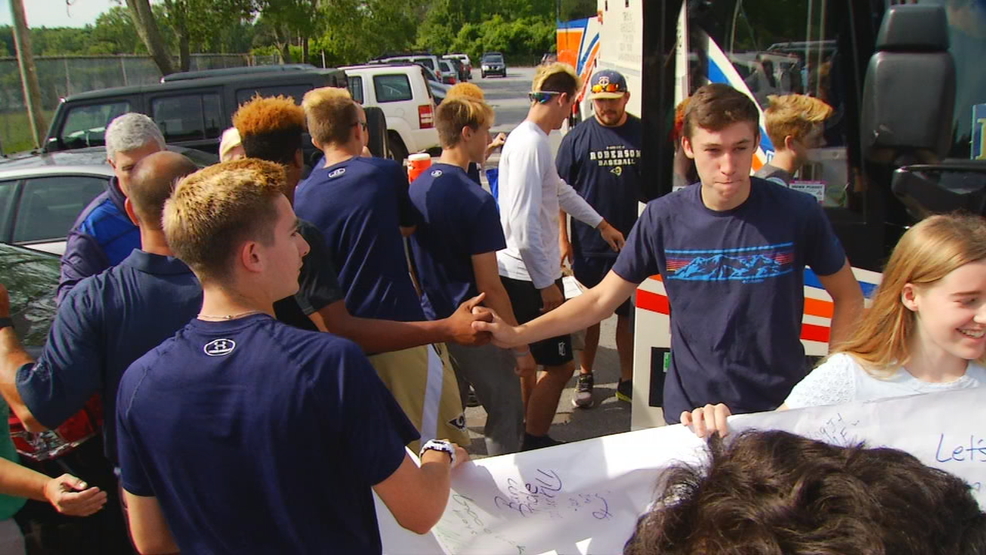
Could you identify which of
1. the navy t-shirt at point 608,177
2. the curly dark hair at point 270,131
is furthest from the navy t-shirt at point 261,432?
the navy t-shirt at point 608,177

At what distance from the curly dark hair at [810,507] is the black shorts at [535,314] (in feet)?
10.8

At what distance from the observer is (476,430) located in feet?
16.2

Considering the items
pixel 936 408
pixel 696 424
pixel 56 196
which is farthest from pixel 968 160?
pixel 56 196

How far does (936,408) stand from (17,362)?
2.67 meters

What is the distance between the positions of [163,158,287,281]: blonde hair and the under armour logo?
155 millimetres

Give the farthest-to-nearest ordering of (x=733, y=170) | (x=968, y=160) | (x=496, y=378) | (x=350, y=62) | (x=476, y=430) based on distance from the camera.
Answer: (x=350, y=62) → (x=476, y=430) → (x=496, y=378) → (x=968, y=160) → (x=733, y=170)

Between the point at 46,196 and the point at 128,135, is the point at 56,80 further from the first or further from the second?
the point at 128,135

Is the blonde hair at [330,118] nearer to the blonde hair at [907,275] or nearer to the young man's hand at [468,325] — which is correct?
the young man's hand at [468,325]

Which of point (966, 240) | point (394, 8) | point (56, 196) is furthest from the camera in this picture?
point (394, 8)

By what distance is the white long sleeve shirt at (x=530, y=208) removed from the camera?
4.07 meters

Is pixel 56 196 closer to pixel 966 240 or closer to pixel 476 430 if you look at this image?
pixel 476 430

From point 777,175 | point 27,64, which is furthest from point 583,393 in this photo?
point 27,64

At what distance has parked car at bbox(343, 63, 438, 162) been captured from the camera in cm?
1584

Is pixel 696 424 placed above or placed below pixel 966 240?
below
